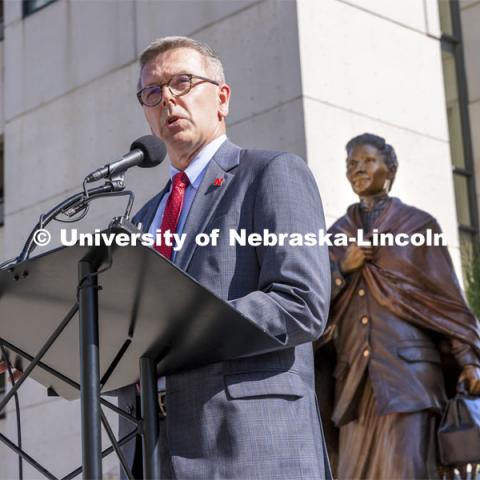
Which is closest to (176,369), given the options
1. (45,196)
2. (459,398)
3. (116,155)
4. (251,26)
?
(459,398)

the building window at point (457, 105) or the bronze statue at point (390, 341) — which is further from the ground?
the building window at point (457, 105)

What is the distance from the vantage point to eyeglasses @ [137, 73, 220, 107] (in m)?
3.31

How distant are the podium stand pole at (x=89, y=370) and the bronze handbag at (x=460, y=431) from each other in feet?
12.5

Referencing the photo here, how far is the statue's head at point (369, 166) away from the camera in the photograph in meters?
6.73

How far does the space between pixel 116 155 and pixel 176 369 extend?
6554mm

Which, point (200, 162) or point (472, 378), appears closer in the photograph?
point (200, 162)

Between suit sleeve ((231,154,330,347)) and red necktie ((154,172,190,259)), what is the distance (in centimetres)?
25

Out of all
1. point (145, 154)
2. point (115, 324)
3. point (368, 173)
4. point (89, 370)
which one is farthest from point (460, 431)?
point (89, 370)

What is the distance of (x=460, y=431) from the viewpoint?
20.0ft

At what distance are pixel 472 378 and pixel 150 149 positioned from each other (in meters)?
3.41

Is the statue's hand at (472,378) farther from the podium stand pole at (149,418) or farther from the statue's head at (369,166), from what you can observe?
the podium stand pole at (149,418)

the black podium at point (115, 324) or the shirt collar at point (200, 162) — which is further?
the shirt collar at point (200, 162)

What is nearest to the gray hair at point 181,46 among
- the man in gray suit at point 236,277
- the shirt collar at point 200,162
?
the man in gray suit at point 236,277

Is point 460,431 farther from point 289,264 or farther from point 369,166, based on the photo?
point 289,264
